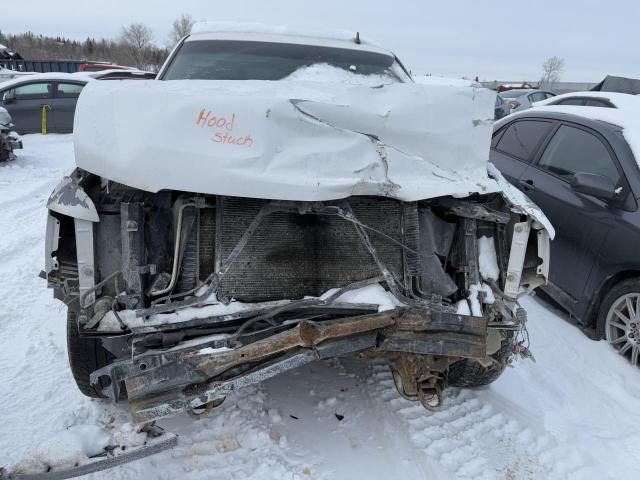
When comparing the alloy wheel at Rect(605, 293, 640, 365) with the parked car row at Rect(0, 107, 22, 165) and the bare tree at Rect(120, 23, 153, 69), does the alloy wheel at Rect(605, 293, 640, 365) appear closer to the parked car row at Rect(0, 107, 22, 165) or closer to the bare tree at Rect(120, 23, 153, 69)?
the parked car row at Rect(0, 107, 22, 165)

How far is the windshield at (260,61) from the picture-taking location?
3.57 meters

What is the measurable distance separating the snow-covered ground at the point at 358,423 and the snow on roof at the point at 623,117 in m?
1.63

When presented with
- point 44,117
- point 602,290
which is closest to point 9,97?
point 44,117

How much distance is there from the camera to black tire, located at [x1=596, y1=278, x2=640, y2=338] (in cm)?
351

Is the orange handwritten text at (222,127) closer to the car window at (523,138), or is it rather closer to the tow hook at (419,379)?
the tow hook at (419,379)

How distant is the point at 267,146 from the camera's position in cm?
229

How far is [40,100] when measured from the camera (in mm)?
12180

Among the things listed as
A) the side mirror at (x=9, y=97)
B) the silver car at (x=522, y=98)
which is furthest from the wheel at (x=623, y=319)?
the silver car at (x=522, y=98)

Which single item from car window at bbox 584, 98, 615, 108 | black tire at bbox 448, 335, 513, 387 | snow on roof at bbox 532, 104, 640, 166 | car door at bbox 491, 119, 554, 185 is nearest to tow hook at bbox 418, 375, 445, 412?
black tire at bbox 448, 335, 513, 387

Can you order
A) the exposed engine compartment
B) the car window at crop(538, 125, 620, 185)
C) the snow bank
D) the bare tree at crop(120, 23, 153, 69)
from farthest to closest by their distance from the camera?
the bare tree at crop(120, 23, 153, 69) < the car window at crop(538, 125, 620, 185) < the exposed engine compartment < the snow bank

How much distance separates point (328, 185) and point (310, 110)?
1.41ft

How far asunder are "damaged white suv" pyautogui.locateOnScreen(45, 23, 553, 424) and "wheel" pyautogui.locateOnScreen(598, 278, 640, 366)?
1.19 m

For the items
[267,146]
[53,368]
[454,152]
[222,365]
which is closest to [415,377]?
[222,365]

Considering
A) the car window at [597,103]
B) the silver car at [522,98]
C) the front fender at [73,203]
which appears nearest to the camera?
the front fender at [73,203]
